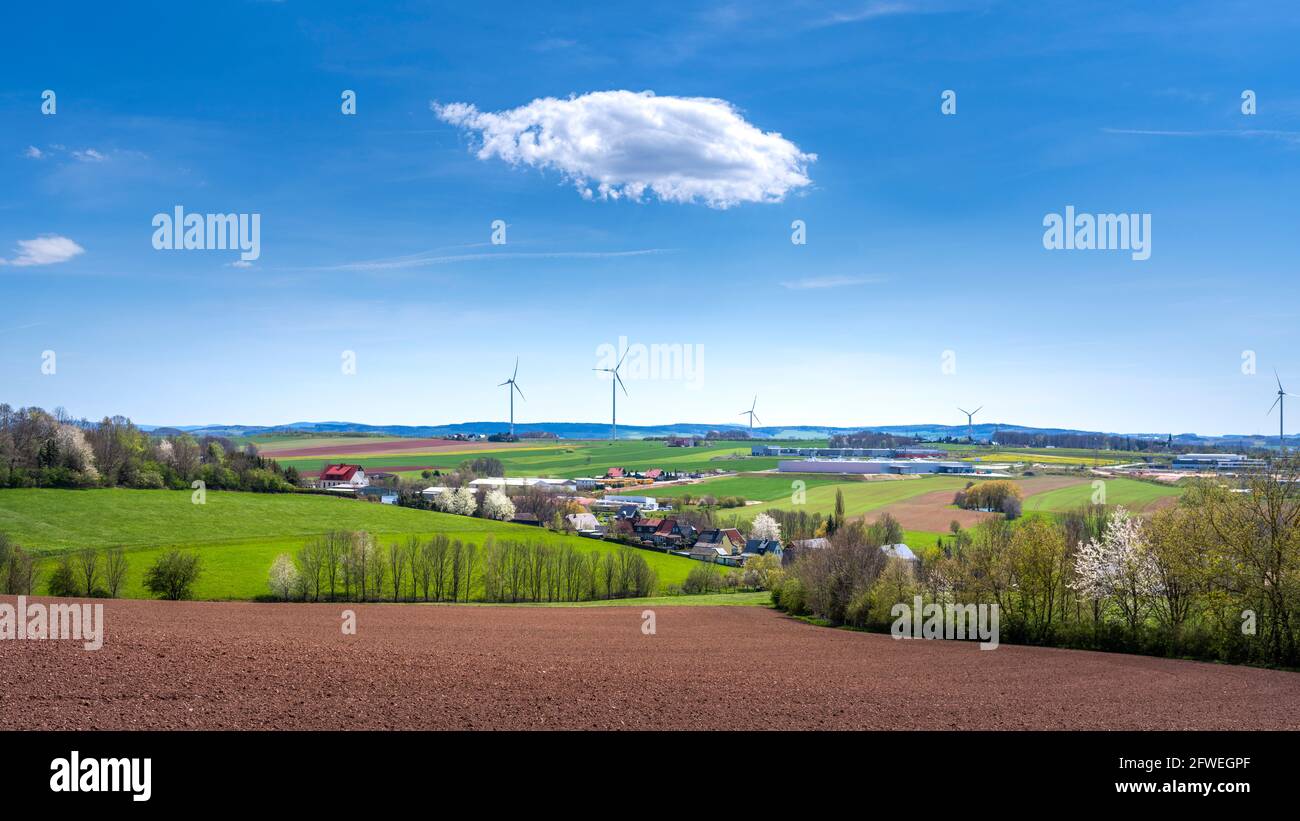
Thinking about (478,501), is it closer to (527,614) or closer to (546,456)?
(527,614)

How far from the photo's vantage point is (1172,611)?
3056 centimetres

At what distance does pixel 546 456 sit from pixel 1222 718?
6268 inches

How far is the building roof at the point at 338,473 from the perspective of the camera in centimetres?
9906

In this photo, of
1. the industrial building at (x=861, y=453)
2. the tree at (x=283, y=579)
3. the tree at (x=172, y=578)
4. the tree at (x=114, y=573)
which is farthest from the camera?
the industrial building at (x=861, y=453)

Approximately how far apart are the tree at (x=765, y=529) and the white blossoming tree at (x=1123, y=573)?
51130mm

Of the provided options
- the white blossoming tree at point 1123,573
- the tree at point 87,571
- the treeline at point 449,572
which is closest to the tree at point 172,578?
the tree at point 87,571

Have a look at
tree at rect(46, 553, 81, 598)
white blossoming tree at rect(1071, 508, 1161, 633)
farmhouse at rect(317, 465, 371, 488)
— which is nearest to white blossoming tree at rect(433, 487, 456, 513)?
farmhouse at rect(317, 465, 371, 488)

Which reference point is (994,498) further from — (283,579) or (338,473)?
(338,473)

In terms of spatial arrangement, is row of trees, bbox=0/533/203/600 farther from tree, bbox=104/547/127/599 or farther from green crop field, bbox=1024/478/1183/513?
green crop field, bbox=1024/478/1183/513

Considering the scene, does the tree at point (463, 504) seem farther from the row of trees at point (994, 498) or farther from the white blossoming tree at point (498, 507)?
the row of trees at point (994, 498)

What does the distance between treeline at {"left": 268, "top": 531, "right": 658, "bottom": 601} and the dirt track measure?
25.2 m

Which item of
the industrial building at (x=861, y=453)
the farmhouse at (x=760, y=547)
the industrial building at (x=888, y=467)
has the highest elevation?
the industrial building at (x=861, y=453)

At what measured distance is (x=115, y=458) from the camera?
76688 millimetres
